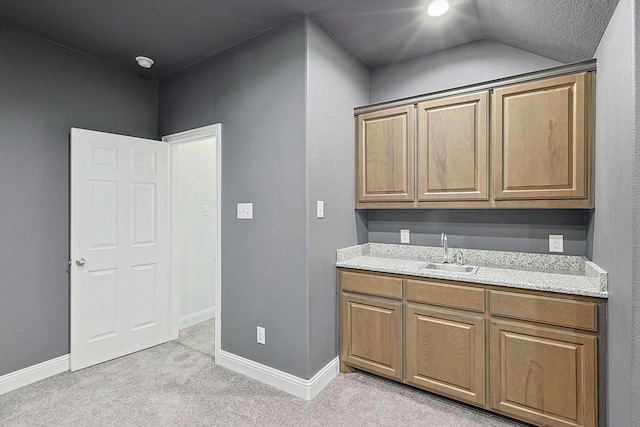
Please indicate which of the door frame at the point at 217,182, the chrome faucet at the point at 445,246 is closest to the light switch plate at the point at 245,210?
the door frame at the point at 217,182

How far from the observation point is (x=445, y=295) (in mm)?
2088

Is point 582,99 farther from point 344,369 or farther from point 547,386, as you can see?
point 344,369

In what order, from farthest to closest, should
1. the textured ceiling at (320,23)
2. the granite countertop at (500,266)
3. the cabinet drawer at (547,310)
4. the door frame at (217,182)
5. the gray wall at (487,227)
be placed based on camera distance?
the door frame at (217,182) → the gray wall at (487,227) → the textured ceiling at (320,23) → the granite countertop at (500,266) → the cabinet drawer at (547,310)

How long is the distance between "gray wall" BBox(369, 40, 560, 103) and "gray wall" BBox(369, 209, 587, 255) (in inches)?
41.3

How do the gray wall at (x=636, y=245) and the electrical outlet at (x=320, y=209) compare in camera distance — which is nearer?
the gray wall at (x=636, y=245)

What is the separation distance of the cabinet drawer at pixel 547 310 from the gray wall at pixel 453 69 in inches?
64.1

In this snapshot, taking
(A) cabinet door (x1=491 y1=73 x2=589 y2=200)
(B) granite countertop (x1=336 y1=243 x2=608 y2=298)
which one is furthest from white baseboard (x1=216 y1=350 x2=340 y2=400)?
(A) cabinet door (x1=491 y1=73 x2=589 y2=200)

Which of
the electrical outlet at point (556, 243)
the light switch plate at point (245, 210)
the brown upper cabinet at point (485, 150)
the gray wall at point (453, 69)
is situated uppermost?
the gray wall at point (453, 69)

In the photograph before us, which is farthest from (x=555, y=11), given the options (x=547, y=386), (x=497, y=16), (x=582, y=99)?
(x=547, y=386)

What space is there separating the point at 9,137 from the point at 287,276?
2279mm

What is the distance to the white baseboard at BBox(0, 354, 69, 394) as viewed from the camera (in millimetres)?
2256

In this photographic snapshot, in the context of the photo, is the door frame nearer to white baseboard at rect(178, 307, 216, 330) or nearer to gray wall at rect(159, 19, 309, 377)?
gray wall at rect(159, 19, 309, 377)

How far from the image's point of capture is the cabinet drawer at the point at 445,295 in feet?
6.53

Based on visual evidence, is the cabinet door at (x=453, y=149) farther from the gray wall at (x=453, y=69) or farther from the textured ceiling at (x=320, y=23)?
the textured ceiling at (x=320, y=23)
